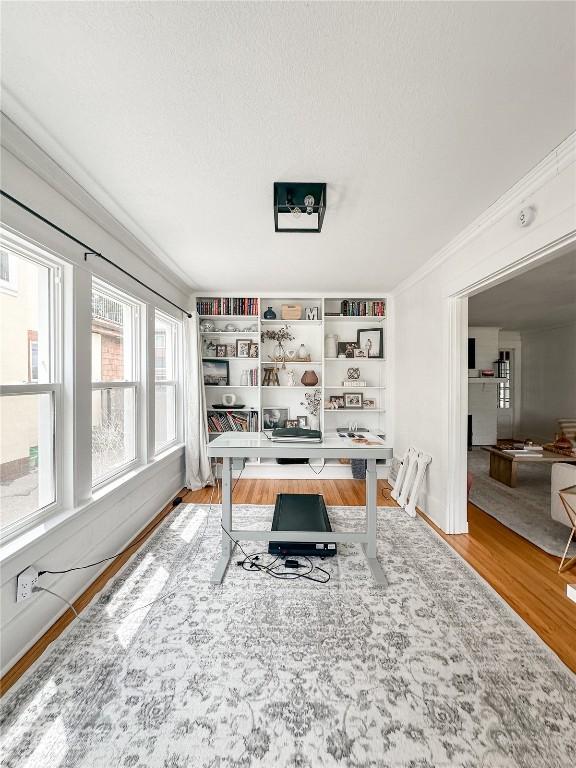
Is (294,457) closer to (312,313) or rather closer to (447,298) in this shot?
(447,298)

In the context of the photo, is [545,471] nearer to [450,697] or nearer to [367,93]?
[450,697]

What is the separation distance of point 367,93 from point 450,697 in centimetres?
244

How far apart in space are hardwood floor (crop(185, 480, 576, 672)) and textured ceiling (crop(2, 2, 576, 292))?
2.43 meters

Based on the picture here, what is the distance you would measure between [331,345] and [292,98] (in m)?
3.29

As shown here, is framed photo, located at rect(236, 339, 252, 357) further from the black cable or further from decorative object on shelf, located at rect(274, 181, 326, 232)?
decorative object on shelf, located at rect(274, 181, 326, 232)

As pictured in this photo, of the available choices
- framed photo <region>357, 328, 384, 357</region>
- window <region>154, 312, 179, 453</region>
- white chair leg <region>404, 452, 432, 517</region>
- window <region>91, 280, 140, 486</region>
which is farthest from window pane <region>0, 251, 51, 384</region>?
framed photo <region>357, 328, 384, 357</region>

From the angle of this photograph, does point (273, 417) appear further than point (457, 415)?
Yes

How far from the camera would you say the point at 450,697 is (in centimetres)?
133

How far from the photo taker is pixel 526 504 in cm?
343

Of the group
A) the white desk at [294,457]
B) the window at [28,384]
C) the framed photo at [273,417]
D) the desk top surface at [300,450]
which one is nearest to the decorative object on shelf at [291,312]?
the framed photo at [273,417]

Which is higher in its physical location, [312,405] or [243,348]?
[243,348]

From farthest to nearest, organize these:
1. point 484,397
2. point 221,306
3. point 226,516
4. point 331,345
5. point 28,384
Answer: point 484,397 → point 331,345 → point 221,306 → point 226,516 → point 28,384

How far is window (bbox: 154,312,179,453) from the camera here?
11.8 ft

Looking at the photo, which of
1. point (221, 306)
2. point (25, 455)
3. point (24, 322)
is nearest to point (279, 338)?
point (221, 306)
